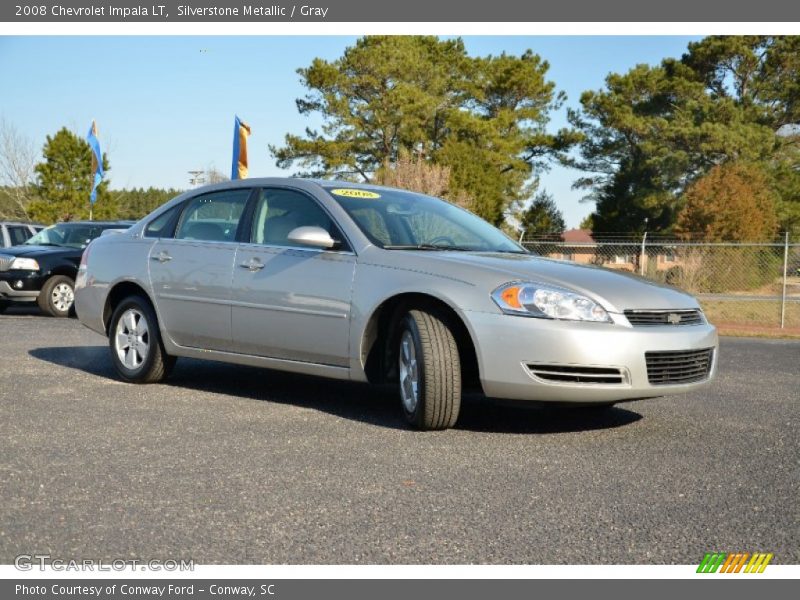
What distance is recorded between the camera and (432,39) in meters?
51.1

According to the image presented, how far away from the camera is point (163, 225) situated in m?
7.34

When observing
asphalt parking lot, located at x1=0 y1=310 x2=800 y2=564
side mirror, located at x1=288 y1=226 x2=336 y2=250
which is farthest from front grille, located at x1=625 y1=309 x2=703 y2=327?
side mirror, located at x1=288 y1=226 x2=336 y2=250

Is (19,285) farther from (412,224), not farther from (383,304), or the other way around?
(383,304)

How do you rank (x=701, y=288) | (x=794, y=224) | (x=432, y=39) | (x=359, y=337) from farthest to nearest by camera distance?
(x=432, y=39), (x=794, y=224), (x=701, y=288), (x=359, y=337)

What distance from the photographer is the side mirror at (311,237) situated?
595cm

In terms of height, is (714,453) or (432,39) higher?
(432,39)

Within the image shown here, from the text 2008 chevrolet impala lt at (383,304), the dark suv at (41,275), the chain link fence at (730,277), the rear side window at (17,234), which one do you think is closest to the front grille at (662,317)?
the text 2008 chevrolet impala lt at (383,304)

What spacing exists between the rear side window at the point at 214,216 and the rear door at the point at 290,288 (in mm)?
195

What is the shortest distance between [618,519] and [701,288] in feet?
61.3

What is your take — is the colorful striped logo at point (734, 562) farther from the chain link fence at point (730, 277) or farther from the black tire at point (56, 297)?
the black tire at point (56, 297)

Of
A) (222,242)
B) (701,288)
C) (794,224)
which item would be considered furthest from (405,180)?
(222,242)

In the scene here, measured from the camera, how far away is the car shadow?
5.91 m

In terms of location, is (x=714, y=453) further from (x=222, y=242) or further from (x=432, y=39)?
(x=432, y=39)

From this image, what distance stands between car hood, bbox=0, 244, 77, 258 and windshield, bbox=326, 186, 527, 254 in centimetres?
1017
